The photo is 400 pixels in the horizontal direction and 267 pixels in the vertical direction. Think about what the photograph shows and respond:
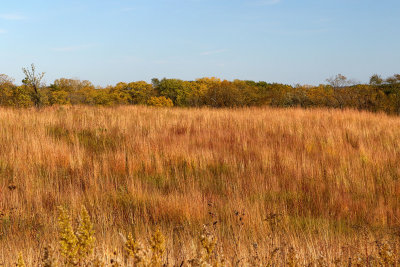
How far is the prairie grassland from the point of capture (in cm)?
316

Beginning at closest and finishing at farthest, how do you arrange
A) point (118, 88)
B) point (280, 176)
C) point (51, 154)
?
point (280, 176), point (51, 154), point (118, 88)

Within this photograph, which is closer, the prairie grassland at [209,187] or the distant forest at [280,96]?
the prairie grassland at [209,187]

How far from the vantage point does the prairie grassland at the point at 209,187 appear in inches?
124

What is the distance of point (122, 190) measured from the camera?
4602 millimetres

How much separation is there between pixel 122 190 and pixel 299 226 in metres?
2.27

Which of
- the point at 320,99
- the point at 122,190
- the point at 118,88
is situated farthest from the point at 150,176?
the point at 118,88

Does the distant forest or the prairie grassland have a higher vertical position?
the distant forest

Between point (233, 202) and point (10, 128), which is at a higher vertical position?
point (10, 128)

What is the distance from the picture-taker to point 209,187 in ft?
16.4

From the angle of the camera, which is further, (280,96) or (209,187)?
(280,96)

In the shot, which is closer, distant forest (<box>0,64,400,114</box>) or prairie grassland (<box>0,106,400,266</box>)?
prairie grassland (<box>0,106,400,266</box>)

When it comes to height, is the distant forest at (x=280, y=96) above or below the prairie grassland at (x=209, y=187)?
above

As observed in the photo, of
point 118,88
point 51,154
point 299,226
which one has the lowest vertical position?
point 299,226

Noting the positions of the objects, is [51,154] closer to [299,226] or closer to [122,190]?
[122,190]
